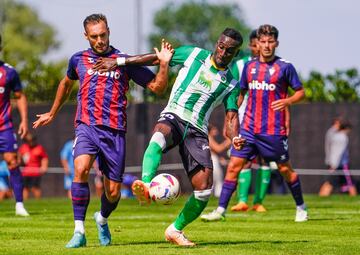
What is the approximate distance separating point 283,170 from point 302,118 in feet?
45.5

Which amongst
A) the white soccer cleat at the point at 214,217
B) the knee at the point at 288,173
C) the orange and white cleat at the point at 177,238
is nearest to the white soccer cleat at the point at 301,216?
the knee at the point at 288,173

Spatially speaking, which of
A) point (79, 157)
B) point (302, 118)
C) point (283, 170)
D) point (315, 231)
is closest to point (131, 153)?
point (302, 118)

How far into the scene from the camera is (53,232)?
12727 millimetres

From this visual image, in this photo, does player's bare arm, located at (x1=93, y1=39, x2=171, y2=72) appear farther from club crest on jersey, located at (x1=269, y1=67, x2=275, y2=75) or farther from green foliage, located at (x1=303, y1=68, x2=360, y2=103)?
green foliage, located at (x1=303, y1=68, x2=360, y2=103)

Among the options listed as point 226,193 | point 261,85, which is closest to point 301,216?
point 226,193

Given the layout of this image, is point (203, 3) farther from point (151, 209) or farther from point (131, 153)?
point (151, 209)

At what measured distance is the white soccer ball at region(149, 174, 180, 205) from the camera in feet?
33.7

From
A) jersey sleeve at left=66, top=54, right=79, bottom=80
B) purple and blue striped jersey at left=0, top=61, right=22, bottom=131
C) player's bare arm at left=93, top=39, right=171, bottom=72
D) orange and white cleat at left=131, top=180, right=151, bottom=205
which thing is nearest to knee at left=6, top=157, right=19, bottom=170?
purple and blue striped jersey at left=0, top=61, right=22, bottom=131

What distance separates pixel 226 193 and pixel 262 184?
8.84 ft

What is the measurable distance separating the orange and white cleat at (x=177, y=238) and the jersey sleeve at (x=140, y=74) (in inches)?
56.6

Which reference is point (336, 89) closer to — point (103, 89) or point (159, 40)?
point (103, 89)

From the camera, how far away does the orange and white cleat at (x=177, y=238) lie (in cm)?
1088

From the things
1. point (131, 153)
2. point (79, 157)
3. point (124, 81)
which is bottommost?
point (131, 153)

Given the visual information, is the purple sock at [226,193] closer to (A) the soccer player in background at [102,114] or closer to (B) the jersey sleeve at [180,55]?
(A) the soccer player in background at [102,114]
